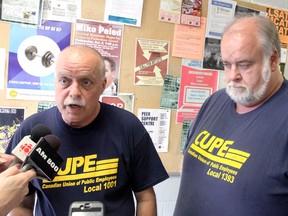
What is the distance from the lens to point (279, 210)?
3.31ft

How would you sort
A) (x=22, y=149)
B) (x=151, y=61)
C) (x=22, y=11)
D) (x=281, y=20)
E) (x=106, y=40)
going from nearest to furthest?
(x=22, y=149) < (x=22, y=11) < (x=106, y=40) < (x=151, y=61) < (x=281, y=20)

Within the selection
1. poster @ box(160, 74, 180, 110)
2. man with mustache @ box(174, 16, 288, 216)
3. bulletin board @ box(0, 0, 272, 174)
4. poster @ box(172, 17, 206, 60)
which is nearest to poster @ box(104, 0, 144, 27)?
bulletin board @ box(0, 0, 272, 174)

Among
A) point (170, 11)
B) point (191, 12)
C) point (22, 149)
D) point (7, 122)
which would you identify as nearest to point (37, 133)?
point (22, 149)

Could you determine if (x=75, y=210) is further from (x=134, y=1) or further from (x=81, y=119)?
(x=134, y=1)

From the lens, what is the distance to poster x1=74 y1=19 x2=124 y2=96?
1558 millimetres

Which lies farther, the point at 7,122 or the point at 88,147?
the point at 7,122

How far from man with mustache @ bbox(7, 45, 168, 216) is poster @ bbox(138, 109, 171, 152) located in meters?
0.56

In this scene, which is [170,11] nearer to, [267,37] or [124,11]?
[124,11]

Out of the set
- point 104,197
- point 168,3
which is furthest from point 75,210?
point 168,3

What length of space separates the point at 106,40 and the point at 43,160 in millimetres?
954

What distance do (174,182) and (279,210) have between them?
973 millimetres

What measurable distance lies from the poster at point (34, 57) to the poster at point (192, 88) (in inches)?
29.0

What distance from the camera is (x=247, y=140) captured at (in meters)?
1.10

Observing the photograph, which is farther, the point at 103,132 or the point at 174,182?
the point at 174,182
